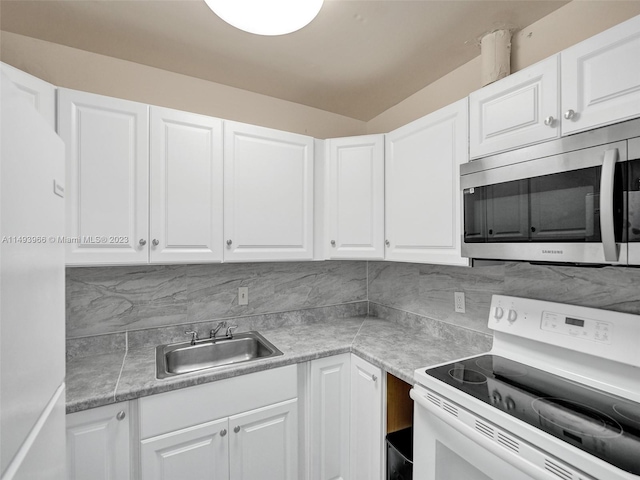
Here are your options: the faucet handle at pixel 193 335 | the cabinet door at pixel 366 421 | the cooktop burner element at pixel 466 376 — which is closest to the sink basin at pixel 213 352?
the faucet handle at pixel 193 335

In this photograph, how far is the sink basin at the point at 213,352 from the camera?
1728 millimetres

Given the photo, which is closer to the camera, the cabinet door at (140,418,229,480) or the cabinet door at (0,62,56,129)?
the cabinet door at (0,62,56,129)

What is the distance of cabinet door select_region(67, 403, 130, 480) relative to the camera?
117cm

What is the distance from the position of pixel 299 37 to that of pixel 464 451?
1906 millimetres

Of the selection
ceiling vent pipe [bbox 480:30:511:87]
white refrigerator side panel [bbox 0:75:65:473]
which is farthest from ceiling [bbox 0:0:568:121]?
white refrigerator side panel [bbox 0:75:65:473]

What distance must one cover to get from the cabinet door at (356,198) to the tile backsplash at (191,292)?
0.41m

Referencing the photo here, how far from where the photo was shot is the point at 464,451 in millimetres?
1095

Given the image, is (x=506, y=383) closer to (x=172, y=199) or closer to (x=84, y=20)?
(x=172, y=199)

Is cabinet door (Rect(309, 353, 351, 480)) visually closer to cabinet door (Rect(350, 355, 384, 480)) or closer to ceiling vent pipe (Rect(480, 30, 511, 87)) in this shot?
cabinet door (Rect(350, 355, 384, 480))

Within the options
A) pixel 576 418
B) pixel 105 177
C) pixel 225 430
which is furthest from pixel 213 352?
pixel 576 418

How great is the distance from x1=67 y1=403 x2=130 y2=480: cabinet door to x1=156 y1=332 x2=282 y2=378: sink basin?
1.21 ft

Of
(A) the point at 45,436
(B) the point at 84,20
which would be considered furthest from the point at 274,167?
(A) the point at 45,436

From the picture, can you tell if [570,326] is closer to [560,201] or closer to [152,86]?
[560,201]

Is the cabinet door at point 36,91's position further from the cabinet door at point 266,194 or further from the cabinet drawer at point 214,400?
the cabinet drawer at point 214,400
